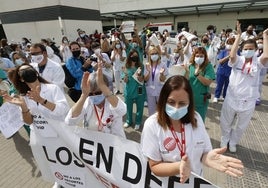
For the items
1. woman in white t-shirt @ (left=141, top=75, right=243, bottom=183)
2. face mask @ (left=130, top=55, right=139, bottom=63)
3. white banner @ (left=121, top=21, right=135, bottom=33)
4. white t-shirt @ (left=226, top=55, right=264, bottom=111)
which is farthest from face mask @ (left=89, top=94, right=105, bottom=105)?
white banner @ (left=121, top=21, right=135, bottom=33)

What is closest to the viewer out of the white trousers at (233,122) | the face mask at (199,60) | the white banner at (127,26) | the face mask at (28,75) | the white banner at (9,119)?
the face mask at (28,75)

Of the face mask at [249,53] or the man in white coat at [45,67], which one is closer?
the face mask at [249,53]

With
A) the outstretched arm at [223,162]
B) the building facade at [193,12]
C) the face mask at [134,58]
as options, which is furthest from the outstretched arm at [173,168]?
the building facade at [193,12]

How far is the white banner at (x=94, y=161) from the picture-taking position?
196cm

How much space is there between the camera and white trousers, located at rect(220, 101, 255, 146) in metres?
3.54

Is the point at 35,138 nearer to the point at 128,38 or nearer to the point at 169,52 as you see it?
the point at 169,52

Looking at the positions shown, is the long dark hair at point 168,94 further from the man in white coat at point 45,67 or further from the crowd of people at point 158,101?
the man in white coat at point 45,67

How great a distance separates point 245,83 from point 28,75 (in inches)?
130

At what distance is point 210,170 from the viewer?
3.50 meters

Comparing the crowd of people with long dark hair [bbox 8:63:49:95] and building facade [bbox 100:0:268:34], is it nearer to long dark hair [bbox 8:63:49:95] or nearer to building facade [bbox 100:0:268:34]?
long dark hair [bbox 8:63:49:95]

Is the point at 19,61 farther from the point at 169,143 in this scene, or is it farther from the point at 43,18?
the point at 43,18

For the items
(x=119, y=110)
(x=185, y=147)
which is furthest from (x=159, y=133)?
(x=119, y=110)

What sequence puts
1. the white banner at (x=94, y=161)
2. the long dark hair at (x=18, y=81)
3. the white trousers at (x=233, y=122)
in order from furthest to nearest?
the white trousers at (x=233, y=122) → the long dark hair at (x=18, y=81) → the white banner at (x=94, y=161)

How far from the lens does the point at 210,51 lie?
737 centimetres
